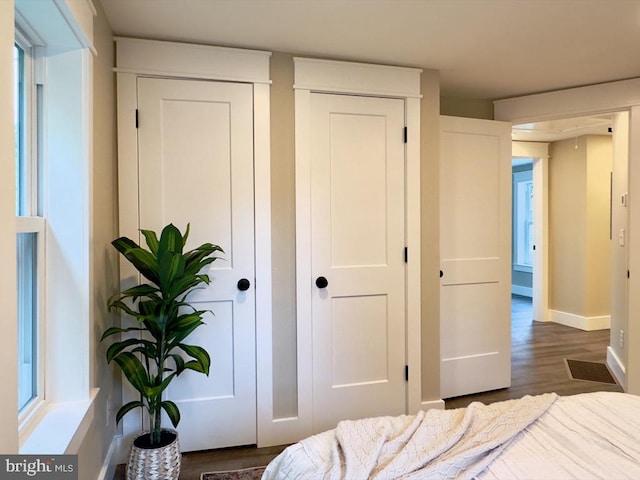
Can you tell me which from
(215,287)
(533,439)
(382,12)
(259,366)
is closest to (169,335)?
(215,287)

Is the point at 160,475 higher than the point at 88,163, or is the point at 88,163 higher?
the point at 88,163

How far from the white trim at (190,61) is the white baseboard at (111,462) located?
2024 millimetres

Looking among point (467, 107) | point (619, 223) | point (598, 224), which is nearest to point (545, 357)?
point (619, 223)

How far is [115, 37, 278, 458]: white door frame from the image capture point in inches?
91.4

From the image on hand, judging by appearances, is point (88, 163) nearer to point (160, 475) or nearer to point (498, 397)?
point (160, 475)

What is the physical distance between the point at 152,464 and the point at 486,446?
1501mm

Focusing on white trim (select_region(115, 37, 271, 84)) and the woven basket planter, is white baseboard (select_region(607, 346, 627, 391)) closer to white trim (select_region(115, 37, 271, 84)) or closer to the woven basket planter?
the woven basket planter

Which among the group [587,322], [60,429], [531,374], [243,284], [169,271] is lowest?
[531,374]

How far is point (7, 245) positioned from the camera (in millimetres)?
990

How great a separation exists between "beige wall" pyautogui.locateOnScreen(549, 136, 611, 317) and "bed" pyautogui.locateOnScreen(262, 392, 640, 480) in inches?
171

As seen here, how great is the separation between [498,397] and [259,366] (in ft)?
6.31

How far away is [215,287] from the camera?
8.06ft

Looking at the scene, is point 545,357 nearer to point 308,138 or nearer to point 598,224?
point 598,224

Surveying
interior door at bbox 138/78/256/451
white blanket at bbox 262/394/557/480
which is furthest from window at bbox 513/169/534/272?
white blanket at bbox 262/394/557/480
